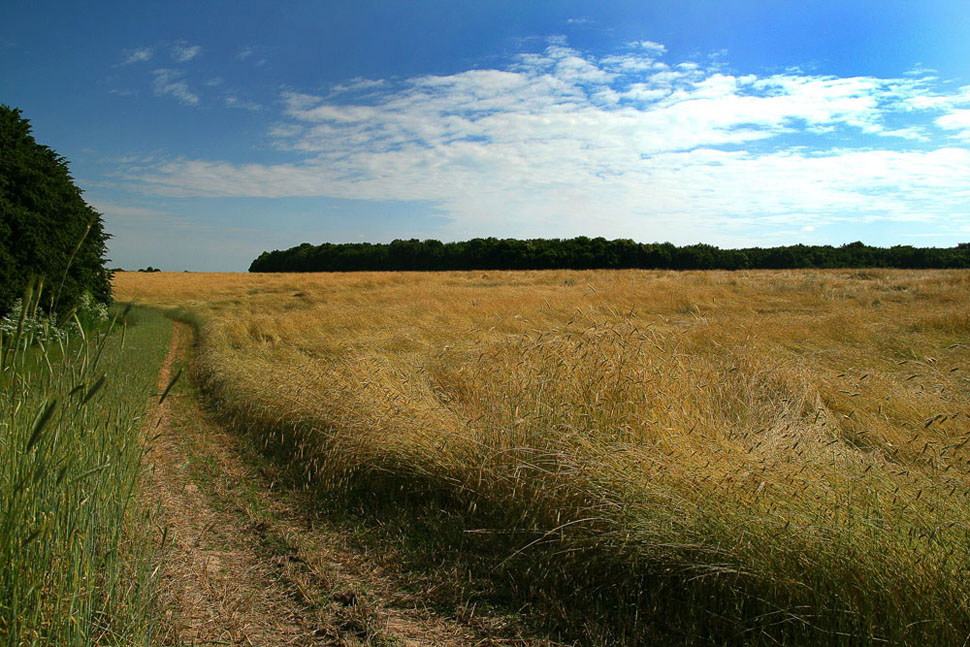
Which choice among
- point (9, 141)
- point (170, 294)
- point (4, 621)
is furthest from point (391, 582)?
point (170, 294)

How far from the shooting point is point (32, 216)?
12.7m

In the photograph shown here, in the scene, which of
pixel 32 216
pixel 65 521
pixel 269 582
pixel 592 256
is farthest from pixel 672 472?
pixel 592 256

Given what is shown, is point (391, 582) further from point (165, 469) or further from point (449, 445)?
point (165, 469)

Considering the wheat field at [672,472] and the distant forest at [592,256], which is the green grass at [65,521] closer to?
the wheat field at [672,472]

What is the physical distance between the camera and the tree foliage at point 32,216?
12.1 meters

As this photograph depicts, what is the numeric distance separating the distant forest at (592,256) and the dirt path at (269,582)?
4723 centimetres

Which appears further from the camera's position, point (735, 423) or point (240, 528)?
point (735, 423)

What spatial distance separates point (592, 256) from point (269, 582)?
5895cm

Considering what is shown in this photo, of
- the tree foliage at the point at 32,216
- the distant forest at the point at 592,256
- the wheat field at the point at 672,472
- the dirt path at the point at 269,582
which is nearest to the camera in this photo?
the wheat field at the point at 672,472

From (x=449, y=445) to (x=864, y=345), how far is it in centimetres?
940

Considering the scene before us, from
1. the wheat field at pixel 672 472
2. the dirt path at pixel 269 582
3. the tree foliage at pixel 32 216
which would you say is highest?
the tree foliage at pixel 32 216

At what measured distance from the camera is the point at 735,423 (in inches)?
203

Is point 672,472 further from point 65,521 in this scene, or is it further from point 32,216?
point 32,216

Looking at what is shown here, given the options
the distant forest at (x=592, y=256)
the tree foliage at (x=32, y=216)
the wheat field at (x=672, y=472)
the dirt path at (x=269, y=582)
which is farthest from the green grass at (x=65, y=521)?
the distant forest at (x=592, y=256)
